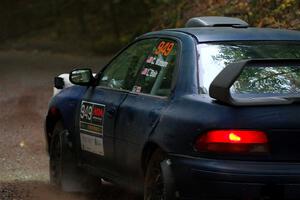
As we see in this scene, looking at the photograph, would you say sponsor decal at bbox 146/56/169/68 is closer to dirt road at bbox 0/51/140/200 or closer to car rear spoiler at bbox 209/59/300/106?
car rear spoiler at bbox 209/59/300/106

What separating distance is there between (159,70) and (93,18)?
49.1ft

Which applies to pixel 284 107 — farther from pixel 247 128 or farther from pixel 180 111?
pixel 180 111

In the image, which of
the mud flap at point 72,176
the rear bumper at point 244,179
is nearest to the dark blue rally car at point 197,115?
the rear bumper at point 244,179

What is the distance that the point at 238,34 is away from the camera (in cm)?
588

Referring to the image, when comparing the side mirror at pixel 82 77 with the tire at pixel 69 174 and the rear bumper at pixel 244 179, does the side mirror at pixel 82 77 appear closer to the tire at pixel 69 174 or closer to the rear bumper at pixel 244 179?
the tire at pixel 69 174

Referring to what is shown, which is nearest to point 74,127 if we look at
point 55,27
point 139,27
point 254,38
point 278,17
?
point 254,38

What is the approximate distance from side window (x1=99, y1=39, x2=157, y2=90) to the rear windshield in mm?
834

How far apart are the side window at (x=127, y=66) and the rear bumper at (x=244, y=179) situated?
171 cm

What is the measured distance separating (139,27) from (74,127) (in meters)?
12.6

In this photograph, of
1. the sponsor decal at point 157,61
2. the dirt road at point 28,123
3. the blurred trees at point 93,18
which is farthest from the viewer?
the blurred trees at point 93,18

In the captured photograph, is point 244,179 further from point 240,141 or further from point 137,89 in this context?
point 137,89

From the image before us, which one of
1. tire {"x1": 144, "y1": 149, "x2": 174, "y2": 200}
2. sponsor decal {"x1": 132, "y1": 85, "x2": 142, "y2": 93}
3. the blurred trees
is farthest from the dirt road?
tire {"x1": 144, "y1": 149, "x2": 174, "y2": 200}

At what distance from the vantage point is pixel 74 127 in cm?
717

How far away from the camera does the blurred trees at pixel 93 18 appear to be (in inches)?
695
